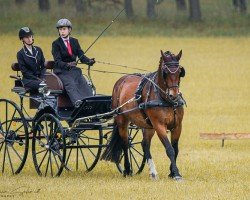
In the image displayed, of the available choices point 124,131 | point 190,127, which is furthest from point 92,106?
point 190,127

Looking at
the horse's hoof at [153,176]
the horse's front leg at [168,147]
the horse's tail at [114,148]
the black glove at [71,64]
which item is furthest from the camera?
the black glove at [71,64]

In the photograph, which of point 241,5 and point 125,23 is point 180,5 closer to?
point 241,5

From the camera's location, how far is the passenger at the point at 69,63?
15.9 meters

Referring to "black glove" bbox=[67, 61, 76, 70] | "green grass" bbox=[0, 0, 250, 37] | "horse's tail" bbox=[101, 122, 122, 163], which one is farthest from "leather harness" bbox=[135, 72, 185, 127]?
"green grass" bbox=[0, 0, 250, 37]

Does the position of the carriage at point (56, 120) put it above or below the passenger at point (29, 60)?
below

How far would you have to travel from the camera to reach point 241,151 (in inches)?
776

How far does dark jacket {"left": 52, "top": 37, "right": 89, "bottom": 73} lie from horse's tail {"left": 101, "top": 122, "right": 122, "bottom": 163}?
43.5 inches

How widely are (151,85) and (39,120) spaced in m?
1.71

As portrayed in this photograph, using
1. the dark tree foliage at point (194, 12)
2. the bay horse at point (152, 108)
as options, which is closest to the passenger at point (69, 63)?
the bay horse at point (152, 108)

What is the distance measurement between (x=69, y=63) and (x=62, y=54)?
1.10 ft

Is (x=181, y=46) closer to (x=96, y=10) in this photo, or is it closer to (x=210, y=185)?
(x=96, y=10)

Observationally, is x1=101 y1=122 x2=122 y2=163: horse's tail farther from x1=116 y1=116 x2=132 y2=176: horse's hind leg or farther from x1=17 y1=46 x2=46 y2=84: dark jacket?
x1=17 y1=46 x2=46 y2=84: dark jacket

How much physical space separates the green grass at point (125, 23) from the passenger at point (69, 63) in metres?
33.0

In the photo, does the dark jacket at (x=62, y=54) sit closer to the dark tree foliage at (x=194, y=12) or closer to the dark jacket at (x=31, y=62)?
the dark jacket at (x=31, y=62)
